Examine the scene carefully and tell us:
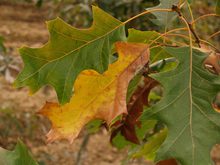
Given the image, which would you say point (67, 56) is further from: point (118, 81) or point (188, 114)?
point (188, 114)

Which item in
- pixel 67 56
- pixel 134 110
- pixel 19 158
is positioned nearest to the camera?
pixel 19 158

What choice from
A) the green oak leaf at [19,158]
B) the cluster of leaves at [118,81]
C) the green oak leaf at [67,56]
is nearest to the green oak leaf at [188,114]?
the cluster of leaves at [118,81]

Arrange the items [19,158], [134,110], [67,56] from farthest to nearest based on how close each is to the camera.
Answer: [134,110] → [67,56] → [19,158]

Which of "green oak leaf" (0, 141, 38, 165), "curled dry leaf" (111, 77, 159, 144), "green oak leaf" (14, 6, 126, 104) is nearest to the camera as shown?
"green oak leaf" (0, 141, 38, 165)

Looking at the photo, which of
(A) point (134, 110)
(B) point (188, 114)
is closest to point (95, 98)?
(B) point (188, 114)

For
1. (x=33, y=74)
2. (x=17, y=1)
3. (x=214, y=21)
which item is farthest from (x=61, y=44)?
(x=17, y=1)

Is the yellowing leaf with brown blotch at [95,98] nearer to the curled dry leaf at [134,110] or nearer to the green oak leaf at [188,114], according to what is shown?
the green oak leaf at [188,114]

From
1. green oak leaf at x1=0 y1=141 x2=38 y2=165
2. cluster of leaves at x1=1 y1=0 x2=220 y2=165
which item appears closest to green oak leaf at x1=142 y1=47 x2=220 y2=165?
cluster of leaves at x1=1 y1=0 x2=220 y2=165

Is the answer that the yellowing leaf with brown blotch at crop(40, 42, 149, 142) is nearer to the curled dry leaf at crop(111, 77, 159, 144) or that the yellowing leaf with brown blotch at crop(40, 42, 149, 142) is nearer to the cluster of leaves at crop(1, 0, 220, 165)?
the cluster of leaves at crop(1, 0, 220, 165)
